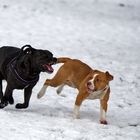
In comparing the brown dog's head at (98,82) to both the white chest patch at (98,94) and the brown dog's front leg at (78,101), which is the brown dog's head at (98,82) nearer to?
the white chest patch at (98,94)

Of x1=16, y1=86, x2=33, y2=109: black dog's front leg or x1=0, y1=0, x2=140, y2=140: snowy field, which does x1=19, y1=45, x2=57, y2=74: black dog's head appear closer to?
x1=16, y1=86, x2=33, y2=109: black dog's front leg

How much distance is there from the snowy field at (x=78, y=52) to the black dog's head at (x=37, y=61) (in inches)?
30.9

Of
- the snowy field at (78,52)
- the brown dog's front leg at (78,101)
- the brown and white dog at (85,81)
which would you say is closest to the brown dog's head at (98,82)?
the brown and white dog at (85,81)

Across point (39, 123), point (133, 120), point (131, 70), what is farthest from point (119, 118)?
point (131, 70)

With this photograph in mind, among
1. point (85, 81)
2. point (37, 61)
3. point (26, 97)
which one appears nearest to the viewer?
point (37, 61)

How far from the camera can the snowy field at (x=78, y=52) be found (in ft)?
22.3

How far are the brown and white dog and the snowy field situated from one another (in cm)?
33

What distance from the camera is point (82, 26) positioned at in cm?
1559

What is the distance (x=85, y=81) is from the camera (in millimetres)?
7422

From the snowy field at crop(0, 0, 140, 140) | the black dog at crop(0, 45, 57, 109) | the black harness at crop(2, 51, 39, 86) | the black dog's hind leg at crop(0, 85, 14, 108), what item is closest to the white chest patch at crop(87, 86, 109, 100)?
the snowy field at crop(0, 0, 140, 140)

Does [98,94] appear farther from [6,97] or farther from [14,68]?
[6,97]

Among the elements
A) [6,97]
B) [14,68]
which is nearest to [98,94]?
[14,68]

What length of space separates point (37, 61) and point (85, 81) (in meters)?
0.88

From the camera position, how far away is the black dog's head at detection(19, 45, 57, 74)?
715 cm
